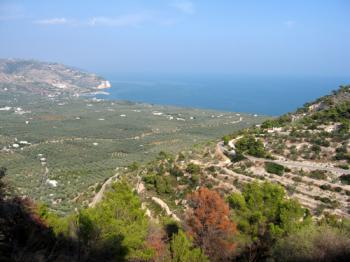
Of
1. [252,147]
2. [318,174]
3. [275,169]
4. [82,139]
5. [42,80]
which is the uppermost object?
[252,147]

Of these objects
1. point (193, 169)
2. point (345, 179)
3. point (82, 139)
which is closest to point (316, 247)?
point (345, 179)

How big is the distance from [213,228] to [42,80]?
162 meters

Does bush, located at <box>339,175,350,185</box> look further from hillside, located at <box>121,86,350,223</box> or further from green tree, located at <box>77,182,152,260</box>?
green tree, located at <box>77,182,152,260</box>

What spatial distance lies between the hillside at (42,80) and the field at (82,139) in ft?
106

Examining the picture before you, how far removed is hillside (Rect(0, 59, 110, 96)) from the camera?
138625 millimetres

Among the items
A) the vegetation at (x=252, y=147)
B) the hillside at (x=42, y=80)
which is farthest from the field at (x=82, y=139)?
the hillside at (x=42, y=80)

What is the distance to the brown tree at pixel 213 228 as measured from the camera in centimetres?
1420

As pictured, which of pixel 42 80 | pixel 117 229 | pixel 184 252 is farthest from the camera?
pixel 42 80

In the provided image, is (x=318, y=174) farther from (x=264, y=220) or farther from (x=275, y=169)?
(x=264, y=220)

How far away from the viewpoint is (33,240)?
11.4 metres

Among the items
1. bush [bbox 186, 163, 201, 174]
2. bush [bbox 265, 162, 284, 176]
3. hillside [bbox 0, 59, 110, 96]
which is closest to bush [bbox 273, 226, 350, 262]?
bush [bbox 265, 162, 284, 176]

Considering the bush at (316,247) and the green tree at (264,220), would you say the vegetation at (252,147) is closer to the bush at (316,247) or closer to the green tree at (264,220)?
the green tree at (264,220)

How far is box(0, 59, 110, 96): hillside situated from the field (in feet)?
106

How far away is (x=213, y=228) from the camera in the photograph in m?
14.5
